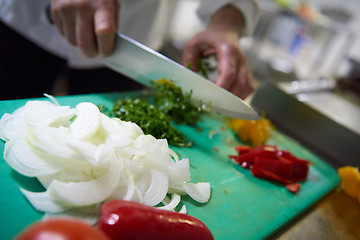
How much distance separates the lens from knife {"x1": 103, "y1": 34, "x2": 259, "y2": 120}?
132 centimetres

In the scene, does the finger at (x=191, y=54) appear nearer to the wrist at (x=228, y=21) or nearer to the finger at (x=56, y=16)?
the wrist at (x=228, y=21)

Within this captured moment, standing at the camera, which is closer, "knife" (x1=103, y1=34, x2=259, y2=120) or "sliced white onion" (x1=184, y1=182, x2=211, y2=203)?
"sliced white onion" (x1=184, y1=182, x2=211, y2=203)

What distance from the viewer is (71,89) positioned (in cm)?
212

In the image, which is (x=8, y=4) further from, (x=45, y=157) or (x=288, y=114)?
(x=288, y=114)

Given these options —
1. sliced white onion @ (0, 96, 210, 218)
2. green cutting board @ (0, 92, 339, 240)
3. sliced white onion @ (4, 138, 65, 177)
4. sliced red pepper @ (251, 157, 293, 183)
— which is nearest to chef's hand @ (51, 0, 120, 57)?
green cutting board @ (0, 92, 339, 240)

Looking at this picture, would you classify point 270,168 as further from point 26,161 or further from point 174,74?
point 26,161

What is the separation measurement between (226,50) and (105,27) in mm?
677

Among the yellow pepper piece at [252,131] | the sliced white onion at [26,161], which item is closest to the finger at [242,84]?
the yellow pepper piece at [252,131]

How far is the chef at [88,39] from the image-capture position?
1.35m

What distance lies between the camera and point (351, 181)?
1423mm

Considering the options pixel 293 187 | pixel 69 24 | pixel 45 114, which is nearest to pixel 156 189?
pixel 45 114

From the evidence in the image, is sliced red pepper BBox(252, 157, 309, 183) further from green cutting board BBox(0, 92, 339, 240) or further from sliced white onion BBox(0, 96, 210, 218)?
sliced white onion BBox(0, 96, 210, 218)

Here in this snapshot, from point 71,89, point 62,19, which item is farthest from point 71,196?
point 71,89

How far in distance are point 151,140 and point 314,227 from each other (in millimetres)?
856
